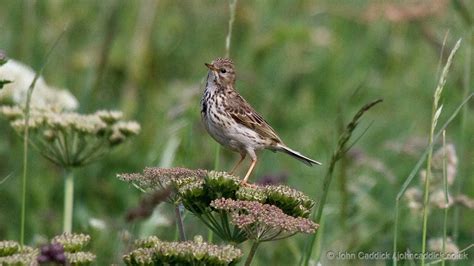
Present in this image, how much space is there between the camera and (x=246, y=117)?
705 cm

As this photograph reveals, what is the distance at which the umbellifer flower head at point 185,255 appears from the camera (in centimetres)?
382

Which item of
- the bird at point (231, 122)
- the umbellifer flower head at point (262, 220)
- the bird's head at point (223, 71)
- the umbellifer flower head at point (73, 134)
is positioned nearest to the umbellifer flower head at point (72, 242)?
the umbellifer flower head at point (262, 220)

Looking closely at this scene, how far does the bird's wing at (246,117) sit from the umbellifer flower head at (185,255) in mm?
3075

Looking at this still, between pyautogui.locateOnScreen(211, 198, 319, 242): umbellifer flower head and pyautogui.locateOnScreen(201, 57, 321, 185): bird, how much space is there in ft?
8.13

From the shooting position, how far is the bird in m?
6.74

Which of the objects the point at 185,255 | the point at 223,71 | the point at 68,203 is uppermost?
the point at 223,71

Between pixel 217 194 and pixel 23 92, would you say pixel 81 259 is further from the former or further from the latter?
pixel 23 92

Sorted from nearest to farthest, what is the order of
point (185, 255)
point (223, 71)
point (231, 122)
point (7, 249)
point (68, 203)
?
1. point (185, 255)
2. point (7, 249)
3. point (68, 203)
4. point (231, 122)
5. point (223, 71)

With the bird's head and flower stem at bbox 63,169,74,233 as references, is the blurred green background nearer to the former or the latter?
the bird's head

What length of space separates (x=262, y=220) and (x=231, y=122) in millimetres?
2929

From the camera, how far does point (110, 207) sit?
9.04 meters

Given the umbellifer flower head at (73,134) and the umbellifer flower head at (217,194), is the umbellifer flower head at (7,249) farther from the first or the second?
the umbellifer flower head at (73,134)

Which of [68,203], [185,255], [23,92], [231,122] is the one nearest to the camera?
[185,255]

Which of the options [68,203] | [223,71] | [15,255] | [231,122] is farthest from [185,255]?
[223,71]
